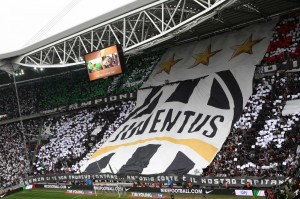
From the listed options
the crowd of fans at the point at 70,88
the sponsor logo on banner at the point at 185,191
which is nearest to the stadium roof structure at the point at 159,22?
the crowd of fans at the point at 70,88

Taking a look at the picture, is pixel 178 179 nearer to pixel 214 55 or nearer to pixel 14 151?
pixel 214 55

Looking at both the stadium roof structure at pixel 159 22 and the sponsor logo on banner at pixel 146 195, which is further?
the stadium roof structure at pixel 159 22

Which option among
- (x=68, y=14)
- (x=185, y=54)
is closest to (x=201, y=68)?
(x=185, y=54)

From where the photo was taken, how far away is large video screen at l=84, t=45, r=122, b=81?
3441 cm

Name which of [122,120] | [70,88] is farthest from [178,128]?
[70,88]

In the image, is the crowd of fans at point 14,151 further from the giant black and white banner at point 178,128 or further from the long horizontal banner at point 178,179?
the giant black and white banner at point 178,128

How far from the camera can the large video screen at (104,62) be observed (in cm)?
3441

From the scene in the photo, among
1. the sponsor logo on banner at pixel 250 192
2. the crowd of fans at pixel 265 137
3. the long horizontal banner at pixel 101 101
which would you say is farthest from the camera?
the long horizontal banner at pixel 101 101

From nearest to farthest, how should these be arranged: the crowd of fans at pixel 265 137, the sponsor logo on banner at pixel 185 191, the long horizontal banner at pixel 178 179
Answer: the long horizontal banner at pixel 178 179
the crowd of fans at pixel 265 137
the sponsor logo on banner at pixel 185 191

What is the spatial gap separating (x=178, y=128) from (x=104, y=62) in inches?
372

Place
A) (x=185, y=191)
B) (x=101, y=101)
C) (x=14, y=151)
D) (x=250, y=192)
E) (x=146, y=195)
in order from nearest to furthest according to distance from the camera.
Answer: (x=250, y=192) < (x=185, y=191) < (x=146, y=195) < (x=101, y=101) < (x=14, y=151)

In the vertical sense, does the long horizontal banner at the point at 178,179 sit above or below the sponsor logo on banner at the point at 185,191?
above

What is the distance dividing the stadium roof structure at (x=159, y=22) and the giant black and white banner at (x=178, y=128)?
17.5ft

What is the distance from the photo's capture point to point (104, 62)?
35625 millimetres
